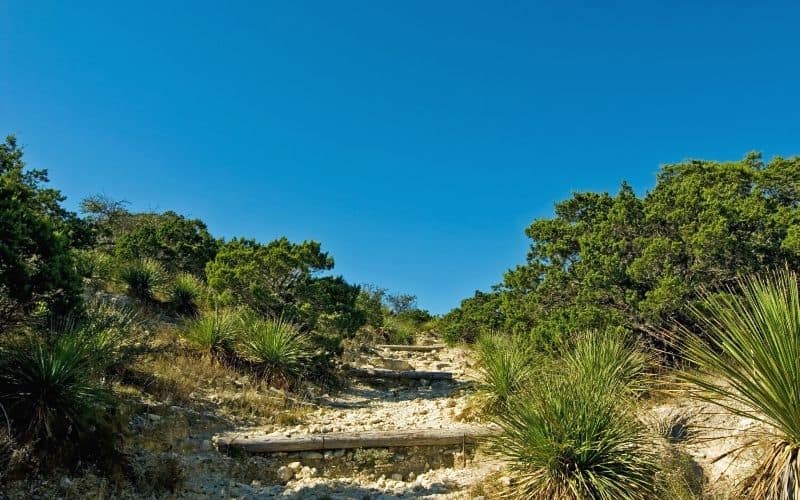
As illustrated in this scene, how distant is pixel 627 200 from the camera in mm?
11875

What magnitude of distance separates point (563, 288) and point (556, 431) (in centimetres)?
750

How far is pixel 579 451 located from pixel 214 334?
320 inches

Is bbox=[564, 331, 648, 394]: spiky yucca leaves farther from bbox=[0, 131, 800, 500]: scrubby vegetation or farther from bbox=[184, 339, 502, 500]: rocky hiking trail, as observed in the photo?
bbox=[184, 339, 502, 500]: rocky hiking trail

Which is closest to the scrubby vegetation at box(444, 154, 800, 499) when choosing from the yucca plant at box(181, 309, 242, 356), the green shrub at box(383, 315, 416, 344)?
the green shrub at box(383, 315, 416, 344)

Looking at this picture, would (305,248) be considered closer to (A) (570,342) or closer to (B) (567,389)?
(A) (570,342)

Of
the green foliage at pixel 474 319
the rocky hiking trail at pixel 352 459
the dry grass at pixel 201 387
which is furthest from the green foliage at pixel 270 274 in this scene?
the green foliage at pixel 474 319

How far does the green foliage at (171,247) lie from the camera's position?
54.3 ft

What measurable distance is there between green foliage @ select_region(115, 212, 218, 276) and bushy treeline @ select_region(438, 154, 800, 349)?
11203 mm

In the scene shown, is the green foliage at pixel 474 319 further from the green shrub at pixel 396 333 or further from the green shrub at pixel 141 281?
the green shrub at pixel 141 281

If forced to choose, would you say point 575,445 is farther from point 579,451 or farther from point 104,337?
point 104,337

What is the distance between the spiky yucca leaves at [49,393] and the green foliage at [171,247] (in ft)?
35.5

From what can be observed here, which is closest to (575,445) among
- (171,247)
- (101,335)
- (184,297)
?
(101,335)

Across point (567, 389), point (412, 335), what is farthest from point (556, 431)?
point (412, 335)

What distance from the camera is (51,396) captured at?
548cm
